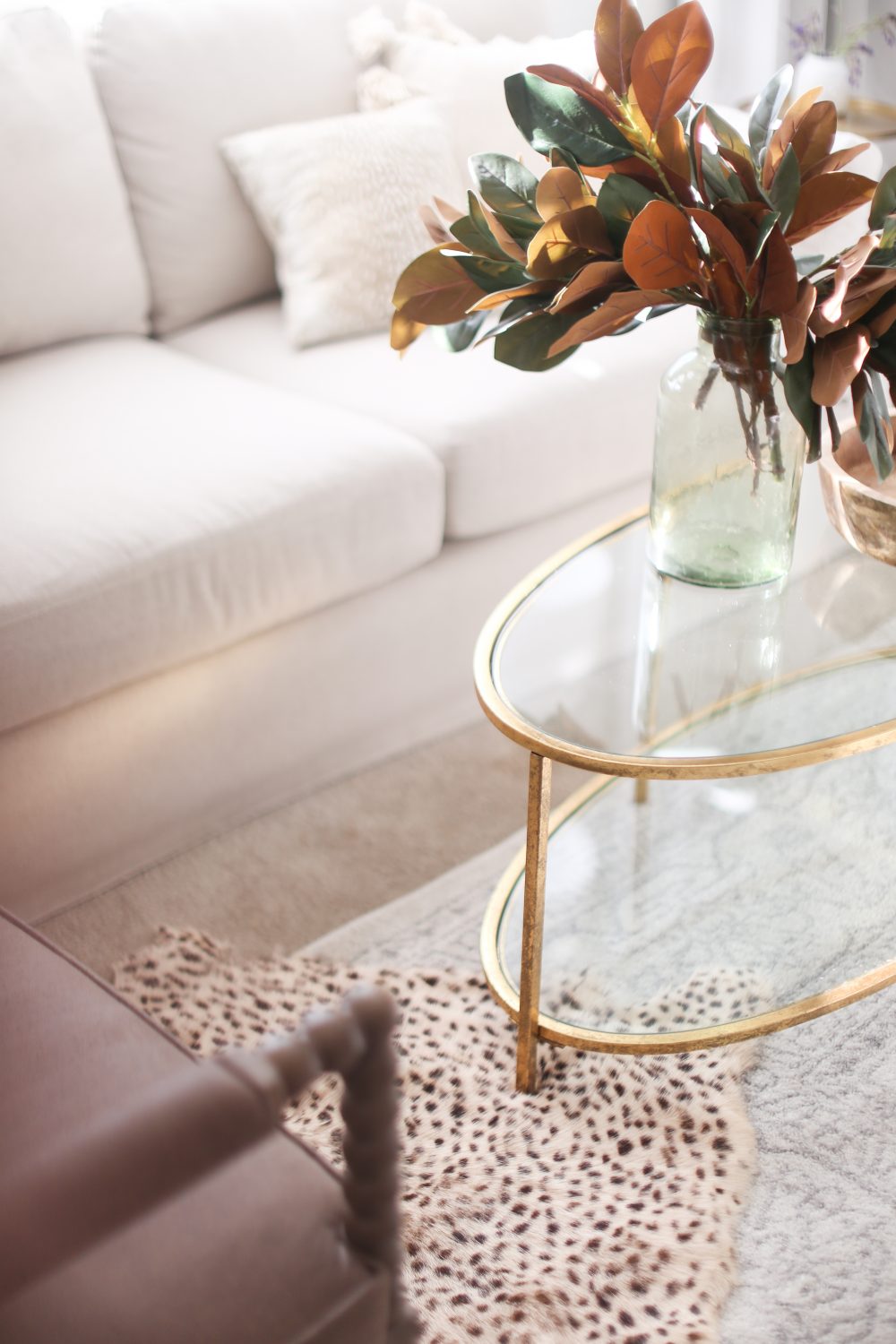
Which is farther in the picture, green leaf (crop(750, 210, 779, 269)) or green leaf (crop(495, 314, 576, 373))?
green leaf (crop(495, 314, 576, 373))

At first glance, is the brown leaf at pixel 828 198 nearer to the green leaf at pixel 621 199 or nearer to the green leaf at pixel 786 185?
the green leaf at pixel 786 185

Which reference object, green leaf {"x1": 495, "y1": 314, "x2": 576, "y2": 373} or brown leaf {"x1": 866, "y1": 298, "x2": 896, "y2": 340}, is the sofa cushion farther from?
brown leaf {"x1": 866, "y1": 298, "x2": 896, "y2": 340}

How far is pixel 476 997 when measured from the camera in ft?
4.67

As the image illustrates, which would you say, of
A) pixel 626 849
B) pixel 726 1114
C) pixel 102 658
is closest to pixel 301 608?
pixel 102 658

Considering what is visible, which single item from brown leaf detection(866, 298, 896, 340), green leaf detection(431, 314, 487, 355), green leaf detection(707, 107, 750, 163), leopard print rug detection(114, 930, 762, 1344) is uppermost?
green leaf detection(707, 107, 750, 163)

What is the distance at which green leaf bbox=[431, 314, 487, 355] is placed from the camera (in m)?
1.26

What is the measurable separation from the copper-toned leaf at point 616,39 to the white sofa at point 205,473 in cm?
64

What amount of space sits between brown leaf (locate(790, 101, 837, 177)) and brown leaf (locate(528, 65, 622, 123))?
0.16 meters

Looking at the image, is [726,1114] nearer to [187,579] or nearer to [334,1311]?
[334,1311]

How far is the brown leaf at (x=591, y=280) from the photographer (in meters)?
1.11

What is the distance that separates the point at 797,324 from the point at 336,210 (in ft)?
A: 3.69

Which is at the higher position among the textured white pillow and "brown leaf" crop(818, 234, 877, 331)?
"brown leaf" crop(818, 234, 877, 331)

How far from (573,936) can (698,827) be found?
29 cm

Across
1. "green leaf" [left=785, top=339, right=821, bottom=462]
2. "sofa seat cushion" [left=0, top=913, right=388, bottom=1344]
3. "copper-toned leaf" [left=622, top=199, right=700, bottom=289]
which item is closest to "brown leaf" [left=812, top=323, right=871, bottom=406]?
Result: "green leaf" [left=785, top=339, right=821, bottom=462]
